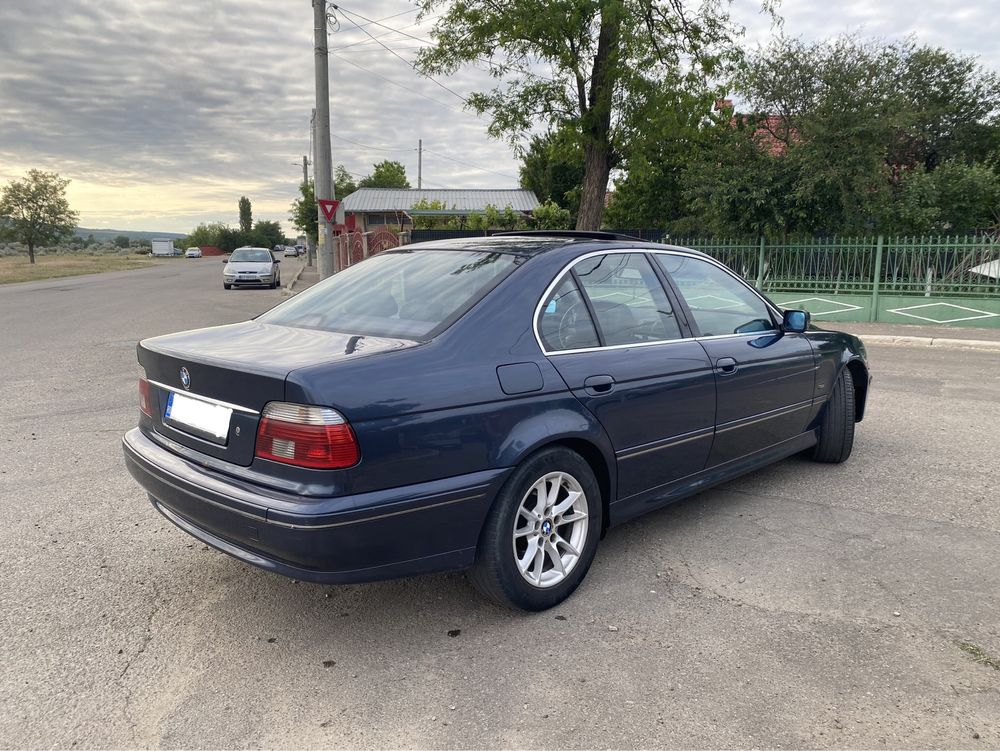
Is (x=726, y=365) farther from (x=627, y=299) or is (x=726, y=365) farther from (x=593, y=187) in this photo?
(x=593, y=187)

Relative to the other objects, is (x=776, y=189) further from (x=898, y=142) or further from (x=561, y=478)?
(x=561, y=478)

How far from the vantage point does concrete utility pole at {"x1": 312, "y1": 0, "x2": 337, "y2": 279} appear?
611 inches

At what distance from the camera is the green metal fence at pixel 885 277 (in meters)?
13.5

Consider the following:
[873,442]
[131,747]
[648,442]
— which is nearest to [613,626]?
[648,442]

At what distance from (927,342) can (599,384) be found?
1115 centimetres

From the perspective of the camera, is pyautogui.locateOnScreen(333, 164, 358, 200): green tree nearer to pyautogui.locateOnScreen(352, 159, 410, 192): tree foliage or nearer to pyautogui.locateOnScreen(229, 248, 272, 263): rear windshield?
pyautogui.locateOnScreen(352, 159, 410, 192): tree foliage

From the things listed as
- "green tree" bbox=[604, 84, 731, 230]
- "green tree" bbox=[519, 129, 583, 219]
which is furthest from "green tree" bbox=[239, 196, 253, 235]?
"green tree" bbox=[604, 84, 731, 230]

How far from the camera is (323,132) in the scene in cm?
1580

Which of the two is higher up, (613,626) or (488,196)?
(488,196)

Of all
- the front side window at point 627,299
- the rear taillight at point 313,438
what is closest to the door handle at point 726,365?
the front side window at point 627,299

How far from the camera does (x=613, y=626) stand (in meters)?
2.94

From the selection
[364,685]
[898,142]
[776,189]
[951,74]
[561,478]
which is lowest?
[364,685]

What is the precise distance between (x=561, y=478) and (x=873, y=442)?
3.78 metres

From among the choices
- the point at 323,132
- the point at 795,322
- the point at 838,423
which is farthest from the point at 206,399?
the point at 323,132
